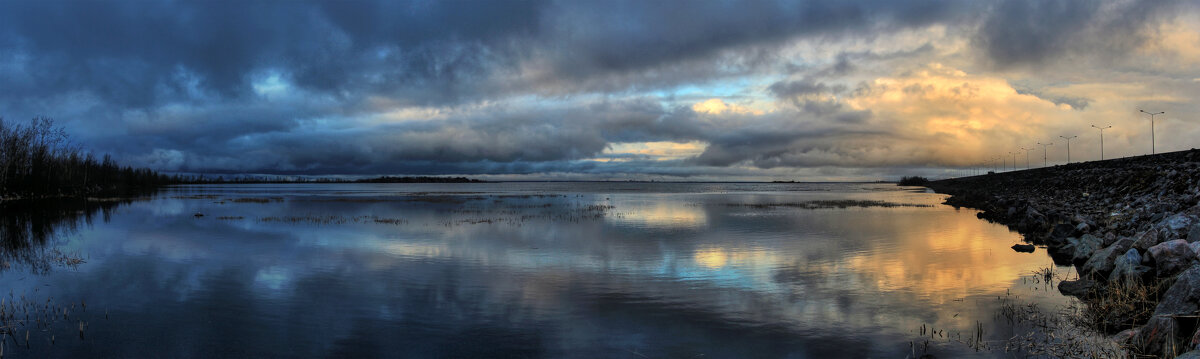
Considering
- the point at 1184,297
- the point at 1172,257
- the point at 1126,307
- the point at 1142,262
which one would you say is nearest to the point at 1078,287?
the point at 1142,262

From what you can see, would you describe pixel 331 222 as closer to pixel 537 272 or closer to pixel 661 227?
pixel 661 227

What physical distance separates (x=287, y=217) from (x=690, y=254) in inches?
1414

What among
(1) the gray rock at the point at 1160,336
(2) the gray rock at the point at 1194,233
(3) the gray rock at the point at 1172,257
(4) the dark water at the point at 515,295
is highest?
(2) the gray rock at the point at 1194,233

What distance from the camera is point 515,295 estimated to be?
52.2 feet

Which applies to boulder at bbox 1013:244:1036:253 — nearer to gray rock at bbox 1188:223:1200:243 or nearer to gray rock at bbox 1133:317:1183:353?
gray rock at bbox 1188:223:1200:243

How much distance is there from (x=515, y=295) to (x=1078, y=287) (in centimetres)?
1572

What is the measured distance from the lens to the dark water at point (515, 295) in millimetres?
11602

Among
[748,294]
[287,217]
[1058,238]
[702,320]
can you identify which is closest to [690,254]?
[748,294]

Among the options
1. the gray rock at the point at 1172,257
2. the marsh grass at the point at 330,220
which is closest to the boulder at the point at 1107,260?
the gray rock at the point at 1172,257

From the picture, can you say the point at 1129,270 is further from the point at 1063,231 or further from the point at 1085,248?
the point at 1063,231

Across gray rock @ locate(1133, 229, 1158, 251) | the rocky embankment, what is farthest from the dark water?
gray rock @ locate(1133, 229, 1158, 251)

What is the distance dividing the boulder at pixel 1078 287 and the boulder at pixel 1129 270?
0.87 m

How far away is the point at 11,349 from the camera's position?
1120cm

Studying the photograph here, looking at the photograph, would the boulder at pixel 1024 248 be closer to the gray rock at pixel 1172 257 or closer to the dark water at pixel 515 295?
the dark water at pixel 515 295
